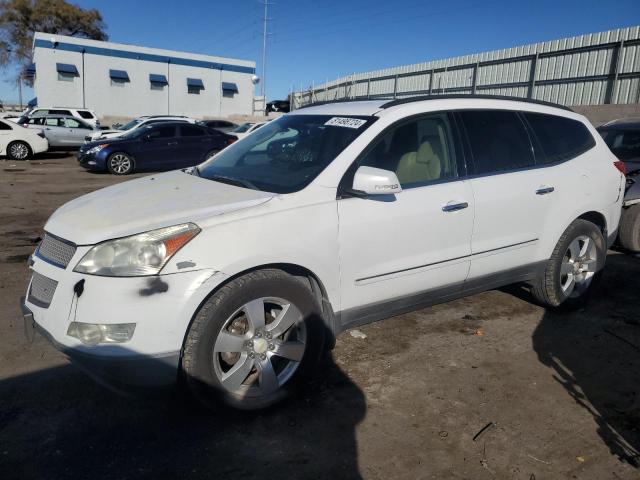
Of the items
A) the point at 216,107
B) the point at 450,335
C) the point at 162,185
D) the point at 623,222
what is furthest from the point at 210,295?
the point at 216,107

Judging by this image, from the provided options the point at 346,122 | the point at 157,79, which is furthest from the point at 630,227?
the point at 157,79

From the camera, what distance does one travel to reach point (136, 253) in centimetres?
262

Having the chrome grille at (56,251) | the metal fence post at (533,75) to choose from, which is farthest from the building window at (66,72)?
the chrome grille at (56,251)

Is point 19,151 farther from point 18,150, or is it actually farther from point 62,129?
point 62,129

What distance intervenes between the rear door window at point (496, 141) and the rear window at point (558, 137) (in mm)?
159

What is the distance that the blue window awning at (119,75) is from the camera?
36250 millimetres

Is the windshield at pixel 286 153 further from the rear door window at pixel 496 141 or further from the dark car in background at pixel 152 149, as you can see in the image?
the dark car in background at pixel 152 149

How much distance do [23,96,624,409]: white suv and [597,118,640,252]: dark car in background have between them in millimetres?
2215

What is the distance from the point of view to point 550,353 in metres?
3.92

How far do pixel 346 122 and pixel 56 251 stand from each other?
200 centimetres

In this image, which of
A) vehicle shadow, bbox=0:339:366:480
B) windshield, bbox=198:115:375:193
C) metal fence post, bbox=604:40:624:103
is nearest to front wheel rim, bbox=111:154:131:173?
windshield, bbox=198:115:375:193

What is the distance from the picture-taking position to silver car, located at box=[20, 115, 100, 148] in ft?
69.6

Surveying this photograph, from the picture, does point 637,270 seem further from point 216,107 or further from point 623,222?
point 216,107

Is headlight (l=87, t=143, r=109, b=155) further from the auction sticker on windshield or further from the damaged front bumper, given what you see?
the damaged front bumper
